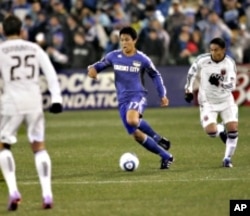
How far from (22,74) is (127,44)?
3.79 metres

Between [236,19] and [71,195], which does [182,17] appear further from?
[71,195]

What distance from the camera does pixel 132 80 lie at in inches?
583

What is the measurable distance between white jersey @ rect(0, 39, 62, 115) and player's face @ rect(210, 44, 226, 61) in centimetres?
424

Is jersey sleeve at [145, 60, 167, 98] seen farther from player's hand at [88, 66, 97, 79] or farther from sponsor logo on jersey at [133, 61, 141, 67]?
player's hand at [88, 66, 97, 79]

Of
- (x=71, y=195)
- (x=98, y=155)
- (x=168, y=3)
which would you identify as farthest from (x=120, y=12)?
(x=71, y=195)

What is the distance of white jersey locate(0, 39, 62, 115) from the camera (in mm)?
11031

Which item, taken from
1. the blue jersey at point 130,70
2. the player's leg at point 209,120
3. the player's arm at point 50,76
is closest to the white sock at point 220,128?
the player's leg at point 209,120

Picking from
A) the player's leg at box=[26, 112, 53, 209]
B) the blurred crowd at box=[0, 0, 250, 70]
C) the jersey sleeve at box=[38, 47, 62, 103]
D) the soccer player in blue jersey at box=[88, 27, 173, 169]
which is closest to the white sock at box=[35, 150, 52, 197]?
the player's leg at box=[26, 112, 53, 209]

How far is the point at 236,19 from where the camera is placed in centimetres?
2786

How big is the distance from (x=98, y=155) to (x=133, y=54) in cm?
253

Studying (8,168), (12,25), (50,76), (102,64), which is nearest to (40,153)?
(8,168)

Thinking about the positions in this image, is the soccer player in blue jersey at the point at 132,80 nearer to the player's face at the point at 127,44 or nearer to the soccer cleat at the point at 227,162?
the player's face at the point at 127,44

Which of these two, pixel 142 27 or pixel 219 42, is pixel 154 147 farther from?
pixel 142 27

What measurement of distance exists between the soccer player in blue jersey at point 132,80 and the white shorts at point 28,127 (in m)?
3.47
